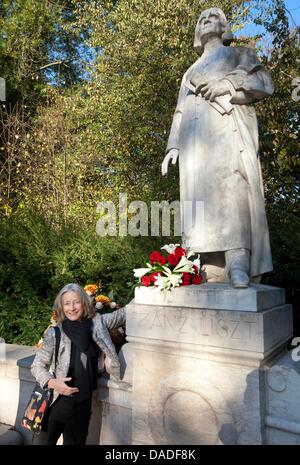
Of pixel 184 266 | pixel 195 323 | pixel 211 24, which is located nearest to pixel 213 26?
pixel 211 24

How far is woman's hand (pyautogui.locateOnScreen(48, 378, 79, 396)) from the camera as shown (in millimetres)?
2406

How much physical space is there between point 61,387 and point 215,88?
2.32 meters

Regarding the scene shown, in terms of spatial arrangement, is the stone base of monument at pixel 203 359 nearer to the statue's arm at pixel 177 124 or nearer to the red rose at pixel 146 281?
the red rose at pixel 146 281

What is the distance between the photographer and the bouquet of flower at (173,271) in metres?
2.64

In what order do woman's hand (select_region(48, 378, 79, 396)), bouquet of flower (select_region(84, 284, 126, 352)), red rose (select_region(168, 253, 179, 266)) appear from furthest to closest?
bouquet of flower (select_region(84, 284, 126, 352)) < red rose (select_region(168, 253, 179, 266)) < woman's hand (select_region(48, 378, 79, 396))

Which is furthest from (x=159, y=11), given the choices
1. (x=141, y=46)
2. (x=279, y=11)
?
(x=279, y=11)

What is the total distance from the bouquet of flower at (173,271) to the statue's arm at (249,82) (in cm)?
123

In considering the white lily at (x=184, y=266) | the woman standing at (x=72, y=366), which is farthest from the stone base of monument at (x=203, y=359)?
the woman standing at (x=72, y=366)

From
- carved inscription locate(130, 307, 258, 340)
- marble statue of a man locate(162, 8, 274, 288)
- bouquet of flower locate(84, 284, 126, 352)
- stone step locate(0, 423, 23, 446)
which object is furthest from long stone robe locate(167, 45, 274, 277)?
stone step locate(0, 423, 23, 446)

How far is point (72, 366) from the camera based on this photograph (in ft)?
8.31

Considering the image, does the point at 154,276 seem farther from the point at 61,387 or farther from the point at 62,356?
the point at 61,387

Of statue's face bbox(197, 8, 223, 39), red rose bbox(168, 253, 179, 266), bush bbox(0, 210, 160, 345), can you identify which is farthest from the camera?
bush bbox(0, 210, 160, 345)

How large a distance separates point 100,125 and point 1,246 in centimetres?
515

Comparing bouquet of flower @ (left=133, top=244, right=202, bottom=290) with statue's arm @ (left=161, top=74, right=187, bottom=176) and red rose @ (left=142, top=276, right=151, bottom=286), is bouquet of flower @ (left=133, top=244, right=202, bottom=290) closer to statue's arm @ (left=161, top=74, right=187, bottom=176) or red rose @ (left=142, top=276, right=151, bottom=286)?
red rose @ (left=142, top=276, right=151, bottom=286)
